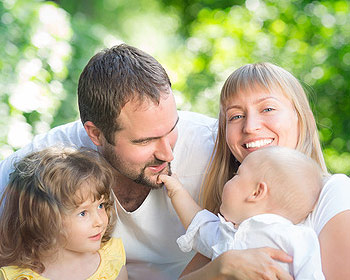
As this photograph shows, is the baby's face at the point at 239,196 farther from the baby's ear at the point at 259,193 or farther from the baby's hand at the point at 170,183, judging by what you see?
the baby's hand at the point at 170,183

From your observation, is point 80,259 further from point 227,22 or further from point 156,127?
point 227,22

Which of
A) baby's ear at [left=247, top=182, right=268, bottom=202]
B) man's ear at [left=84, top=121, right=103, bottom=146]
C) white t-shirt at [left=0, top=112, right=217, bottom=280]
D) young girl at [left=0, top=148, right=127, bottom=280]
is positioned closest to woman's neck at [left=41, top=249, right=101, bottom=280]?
young girl at [left=0, top=148, right=127, bottom=280]

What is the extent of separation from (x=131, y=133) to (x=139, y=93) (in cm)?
18

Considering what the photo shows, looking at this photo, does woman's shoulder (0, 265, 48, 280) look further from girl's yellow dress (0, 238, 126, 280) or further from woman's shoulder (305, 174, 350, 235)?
woman's shoulder (305, 174, 350, 235)

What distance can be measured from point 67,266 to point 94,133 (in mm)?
664

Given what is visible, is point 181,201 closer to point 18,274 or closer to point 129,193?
point 129,193

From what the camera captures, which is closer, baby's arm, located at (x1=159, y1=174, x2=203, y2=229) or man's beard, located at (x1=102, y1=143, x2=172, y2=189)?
baby's arm, located at (x1=159, y1=174, x2=203, y2=229)

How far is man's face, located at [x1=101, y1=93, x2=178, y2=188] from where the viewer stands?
254 centimetres

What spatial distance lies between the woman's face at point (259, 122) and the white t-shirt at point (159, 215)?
1.43 ft

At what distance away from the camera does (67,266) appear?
242 centimetres

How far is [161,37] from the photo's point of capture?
6652mm

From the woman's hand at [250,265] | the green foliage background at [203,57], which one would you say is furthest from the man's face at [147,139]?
the green foliage background at [203,57]

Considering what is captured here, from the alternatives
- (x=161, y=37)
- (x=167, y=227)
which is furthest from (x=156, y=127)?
(x=161, y=37)

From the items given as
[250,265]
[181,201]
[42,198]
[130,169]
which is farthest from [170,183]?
[250,265]
